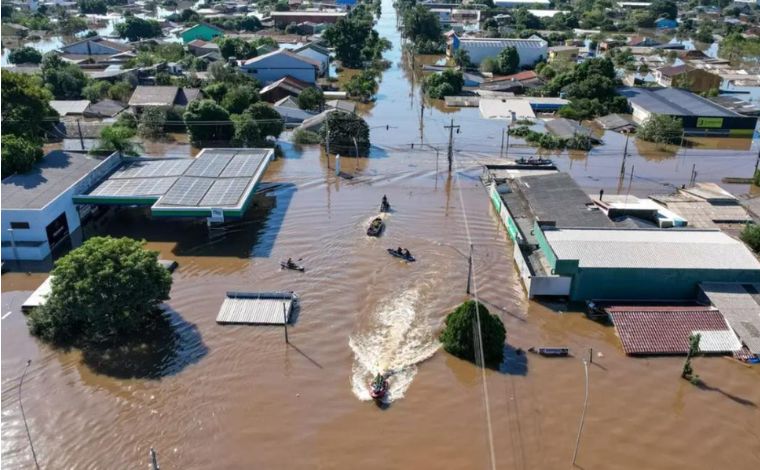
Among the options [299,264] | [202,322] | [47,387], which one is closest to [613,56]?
→ [299,264]

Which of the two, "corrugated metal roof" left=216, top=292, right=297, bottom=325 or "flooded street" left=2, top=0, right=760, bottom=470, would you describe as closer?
"flooded street" left=2, top=0, right=760, bottom=470

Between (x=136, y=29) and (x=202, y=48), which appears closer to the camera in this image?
(x=202, y=48)

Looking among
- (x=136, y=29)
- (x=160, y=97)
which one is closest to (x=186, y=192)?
(x=160, y=97)

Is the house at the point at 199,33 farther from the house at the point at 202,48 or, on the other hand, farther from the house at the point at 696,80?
the house at the point at 696,80

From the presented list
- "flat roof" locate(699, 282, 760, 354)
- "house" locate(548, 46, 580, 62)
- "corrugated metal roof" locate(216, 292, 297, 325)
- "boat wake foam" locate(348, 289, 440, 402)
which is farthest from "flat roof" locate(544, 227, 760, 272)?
"house" locate(548, 46, 580, 62)

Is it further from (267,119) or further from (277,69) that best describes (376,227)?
(277,69)

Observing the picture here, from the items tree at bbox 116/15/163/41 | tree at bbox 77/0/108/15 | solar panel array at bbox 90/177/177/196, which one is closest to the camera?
solar panel array at bbox 90/177/177/196

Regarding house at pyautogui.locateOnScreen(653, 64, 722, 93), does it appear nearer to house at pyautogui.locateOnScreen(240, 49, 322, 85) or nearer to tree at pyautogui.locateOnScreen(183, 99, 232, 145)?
house at pyautogui.locateOnScreen(240, 49, 322, 85)
